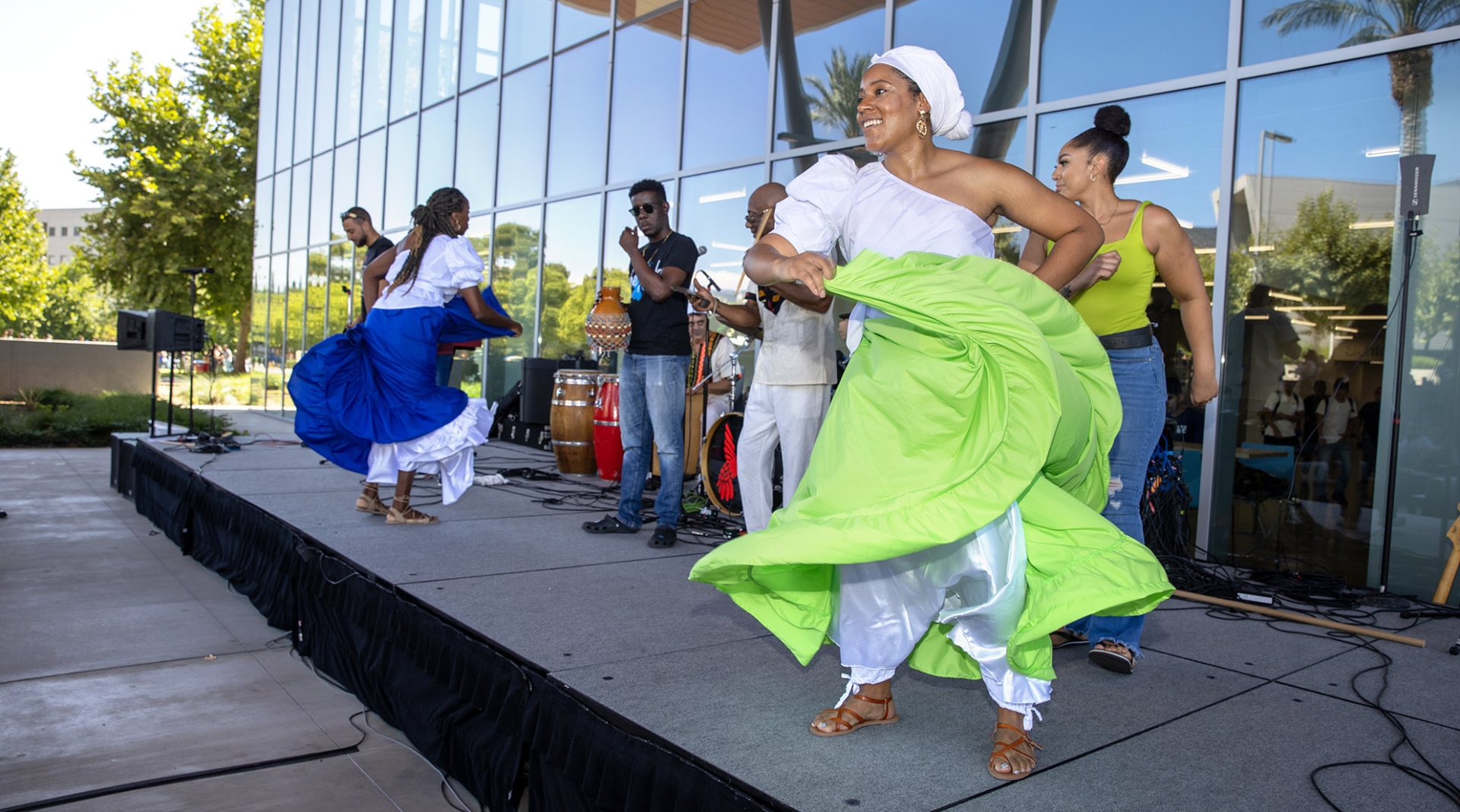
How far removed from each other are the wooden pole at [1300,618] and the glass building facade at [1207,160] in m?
1.01

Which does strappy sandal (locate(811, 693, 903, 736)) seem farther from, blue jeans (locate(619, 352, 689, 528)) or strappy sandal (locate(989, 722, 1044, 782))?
blue jeans (locate(619, 352, 689, 528))

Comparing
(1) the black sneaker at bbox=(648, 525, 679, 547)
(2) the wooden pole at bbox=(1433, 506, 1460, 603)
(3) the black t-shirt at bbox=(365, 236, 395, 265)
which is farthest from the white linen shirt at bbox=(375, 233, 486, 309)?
(2) the wooden pole at bbox=(1433, 506, 1460, 603)

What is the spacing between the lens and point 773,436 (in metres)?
→ 4.00

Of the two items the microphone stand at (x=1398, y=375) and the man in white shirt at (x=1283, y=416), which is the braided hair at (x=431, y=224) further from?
the microphone stand at (x=1398, y=375)

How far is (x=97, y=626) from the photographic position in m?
4.89

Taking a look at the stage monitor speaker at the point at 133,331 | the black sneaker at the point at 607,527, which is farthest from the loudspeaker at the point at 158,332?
the black sneaker at the point at 607,527

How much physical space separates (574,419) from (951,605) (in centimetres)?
563

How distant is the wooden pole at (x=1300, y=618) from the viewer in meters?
3.32

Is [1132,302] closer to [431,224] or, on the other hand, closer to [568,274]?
[431,224]

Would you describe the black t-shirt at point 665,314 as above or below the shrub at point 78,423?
above

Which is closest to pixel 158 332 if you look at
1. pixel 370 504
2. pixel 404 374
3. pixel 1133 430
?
pixel 370 504

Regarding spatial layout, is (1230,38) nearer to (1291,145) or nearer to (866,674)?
(1291,145)

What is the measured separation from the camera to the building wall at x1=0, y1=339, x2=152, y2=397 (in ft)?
66.4

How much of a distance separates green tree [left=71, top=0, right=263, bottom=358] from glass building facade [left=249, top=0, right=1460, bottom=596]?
19150 mm
